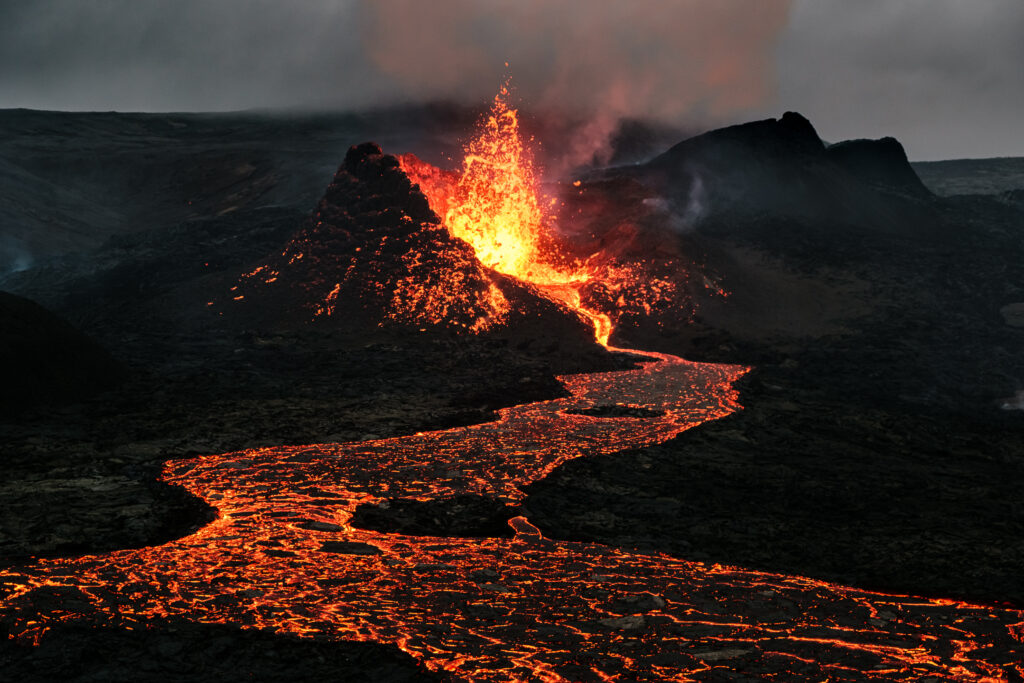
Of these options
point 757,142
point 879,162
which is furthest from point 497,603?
point 879,162

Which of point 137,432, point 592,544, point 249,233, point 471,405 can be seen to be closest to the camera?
point 592,544

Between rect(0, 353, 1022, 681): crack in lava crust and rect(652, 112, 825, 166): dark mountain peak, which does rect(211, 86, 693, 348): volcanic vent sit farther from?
rect(652, 112, 825, 166): dark mountain peak

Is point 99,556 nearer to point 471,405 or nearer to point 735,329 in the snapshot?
point 471,405

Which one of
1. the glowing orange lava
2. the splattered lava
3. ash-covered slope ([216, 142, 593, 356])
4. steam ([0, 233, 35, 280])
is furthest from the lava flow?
steam ([0, 233, 35, 280])

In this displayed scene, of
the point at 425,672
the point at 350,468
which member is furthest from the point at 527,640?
the point at 350,468

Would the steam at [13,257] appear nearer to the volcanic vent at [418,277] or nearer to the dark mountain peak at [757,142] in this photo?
the volcanic vent at [418,277]

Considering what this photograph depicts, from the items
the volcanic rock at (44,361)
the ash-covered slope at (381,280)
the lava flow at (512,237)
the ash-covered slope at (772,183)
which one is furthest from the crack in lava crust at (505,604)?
the ash-covered slope at (772,183)
